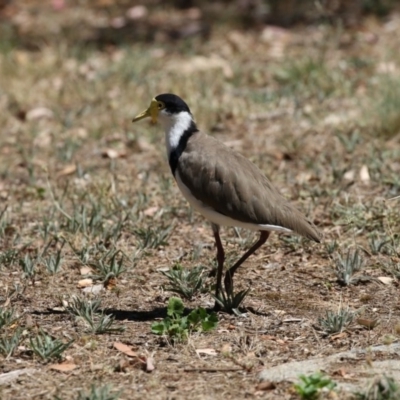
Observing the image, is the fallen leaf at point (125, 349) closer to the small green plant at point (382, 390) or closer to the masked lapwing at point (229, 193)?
the masked lapwing at point (229, 193)

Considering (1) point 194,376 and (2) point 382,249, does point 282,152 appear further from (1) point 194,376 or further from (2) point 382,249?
(1) point 194,376

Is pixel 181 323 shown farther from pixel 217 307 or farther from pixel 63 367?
pixel 63 367

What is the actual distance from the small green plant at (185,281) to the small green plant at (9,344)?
1.14m

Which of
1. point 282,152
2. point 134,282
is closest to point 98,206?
point 134,282

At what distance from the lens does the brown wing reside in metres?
5.54

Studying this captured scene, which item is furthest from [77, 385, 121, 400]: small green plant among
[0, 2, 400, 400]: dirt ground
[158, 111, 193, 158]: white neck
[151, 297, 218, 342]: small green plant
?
[158, 111, 193, 158]: white neck

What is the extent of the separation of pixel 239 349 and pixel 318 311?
0.78 m

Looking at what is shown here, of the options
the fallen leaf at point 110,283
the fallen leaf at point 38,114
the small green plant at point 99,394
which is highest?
the fallen leaf at point 38,114

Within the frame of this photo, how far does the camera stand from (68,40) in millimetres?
11391

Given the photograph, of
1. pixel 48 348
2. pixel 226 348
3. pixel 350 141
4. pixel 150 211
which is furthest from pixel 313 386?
pixel 350 141

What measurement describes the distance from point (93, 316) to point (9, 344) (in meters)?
0.61

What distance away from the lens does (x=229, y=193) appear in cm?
560

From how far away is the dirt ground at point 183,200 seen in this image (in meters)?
4.98

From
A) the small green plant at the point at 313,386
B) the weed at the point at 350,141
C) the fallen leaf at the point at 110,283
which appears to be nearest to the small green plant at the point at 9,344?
the fallen leaf at the point at 110,283
